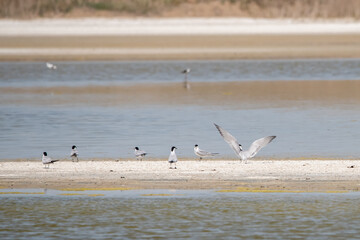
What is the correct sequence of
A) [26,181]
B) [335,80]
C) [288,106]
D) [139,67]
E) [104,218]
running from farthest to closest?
[139,67], [335,80], [288,106], [26,181], [104,218]

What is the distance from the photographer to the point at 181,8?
89.1 m

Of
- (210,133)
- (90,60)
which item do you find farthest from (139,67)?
(210,133)

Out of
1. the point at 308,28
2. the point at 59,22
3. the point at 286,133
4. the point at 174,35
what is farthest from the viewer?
the point at 59,22

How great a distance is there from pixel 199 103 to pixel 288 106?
3323mm

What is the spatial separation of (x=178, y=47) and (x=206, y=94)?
25.2m

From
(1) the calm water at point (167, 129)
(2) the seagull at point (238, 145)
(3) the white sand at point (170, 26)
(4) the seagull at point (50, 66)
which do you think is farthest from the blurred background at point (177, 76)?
(2) the seagull at point (238, 145)

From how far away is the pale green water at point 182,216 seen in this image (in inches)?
506

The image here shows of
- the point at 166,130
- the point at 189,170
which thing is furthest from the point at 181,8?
the point at 189,170

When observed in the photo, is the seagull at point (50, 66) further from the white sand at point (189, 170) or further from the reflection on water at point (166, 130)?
the white sand at point (189, 170)

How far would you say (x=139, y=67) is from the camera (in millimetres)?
49625

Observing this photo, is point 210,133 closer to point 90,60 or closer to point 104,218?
point 104,218

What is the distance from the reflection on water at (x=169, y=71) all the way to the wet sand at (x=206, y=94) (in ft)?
8.33

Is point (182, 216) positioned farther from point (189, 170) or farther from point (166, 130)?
point (166, 130)

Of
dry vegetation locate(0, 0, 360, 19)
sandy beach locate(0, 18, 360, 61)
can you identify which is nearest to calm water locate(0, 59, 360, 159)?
sandy beach locate(0, 18, 360, 61)
